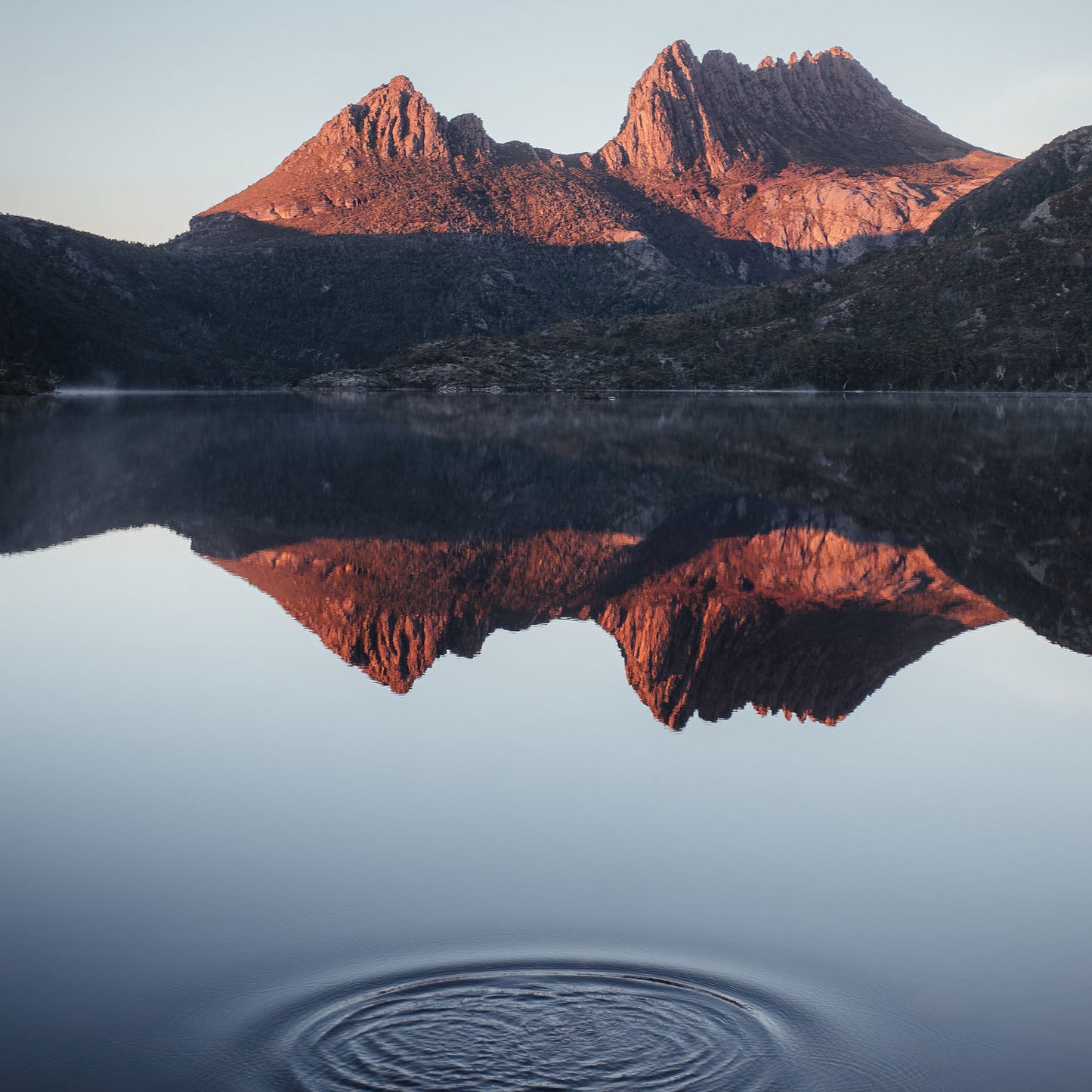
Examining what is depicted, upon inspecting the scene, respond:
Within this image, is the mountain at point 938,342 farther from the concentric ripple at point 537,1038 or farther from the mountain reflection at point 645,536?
the concentric ripple at point 537,1038

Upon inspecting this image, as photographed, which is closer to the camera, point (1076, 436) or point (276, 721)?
point (276, 721)

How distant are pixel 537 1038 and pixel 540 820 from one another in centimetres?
308

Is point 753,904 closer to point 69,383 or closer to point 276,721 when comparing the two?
point 276,721

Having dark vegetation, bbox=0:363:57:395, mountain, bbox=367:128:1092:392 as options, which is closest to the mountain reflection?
dark vegetation, bbox=0:363:57:395

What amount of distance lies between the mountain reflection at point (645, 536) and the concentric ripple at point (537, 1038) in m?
5.71

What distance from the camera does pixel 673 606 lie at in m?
18.7

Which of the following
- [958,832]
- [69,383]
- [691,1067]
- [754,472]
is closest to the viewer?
[691,1067]

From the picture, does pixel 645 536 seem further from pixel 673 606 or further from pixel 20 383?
pixel 20 383

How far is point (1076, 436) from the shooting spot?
59156 millimetres

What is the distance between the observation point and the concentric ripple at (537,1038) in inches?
258

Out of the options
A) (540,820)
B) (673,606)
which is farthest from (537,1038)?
(673,606)

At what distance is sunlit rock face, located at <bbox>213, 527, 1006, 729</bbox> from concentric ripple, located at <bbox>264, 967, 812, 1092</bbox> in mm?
5745

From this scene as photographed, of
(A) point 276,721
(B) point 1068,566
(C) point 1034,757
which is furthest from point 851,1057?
(B) point 1068,566

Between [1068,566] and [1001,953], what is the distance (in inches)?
653
